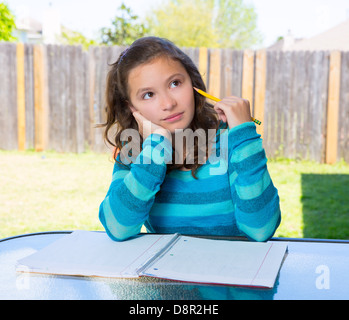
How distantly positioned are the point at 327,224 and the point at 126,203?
2.53m

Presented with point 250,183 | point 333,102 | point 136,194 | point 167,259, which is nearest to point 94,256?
point 167,259

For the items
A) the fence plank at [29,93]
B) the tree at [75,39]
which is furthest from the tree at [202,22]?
the fence plank at [29,93]

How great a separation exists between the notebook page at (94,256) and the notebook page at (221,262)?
0.15ft

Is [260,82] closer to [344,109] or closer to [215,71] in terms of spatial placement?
[215,71]

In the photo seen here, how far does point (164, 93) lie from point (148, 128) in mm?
121

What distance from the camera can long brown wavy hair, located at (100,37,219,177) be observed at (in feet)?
4.52

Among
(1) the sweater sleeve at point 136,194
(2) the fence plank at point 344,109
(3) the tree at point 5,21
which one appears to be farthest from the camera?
(3) the tree at point 5,21

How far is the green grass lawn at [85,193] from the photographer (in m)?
3.34

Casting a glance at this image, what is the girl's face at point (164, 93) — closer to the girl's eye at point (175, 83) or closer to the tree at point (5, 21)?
the girl's eye at point (175, 83)

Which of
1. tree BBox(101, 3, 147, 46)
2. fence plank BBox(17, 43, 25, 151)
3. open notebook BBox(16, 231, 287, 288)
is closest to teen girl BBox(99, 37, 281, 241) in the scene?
open notebook BBox(16, 231, 287, 288)

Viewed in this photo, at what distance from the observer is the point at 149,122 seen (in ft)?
4.58

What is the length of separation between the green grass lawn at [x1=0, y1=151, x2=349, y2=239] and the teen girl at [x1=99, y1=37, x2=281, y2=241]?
0.92 meters

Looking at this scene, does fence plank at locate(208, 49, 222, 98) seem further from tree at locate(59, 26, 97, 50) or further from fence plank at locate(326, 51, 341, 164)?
tree at locate(59, 26, 97, 50)

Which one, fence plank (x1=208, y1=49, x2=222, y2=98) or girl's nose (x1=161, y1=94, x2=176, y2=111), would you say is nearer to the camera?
girl's nose (x1=161, y1=94, x2=176, y2=111)
